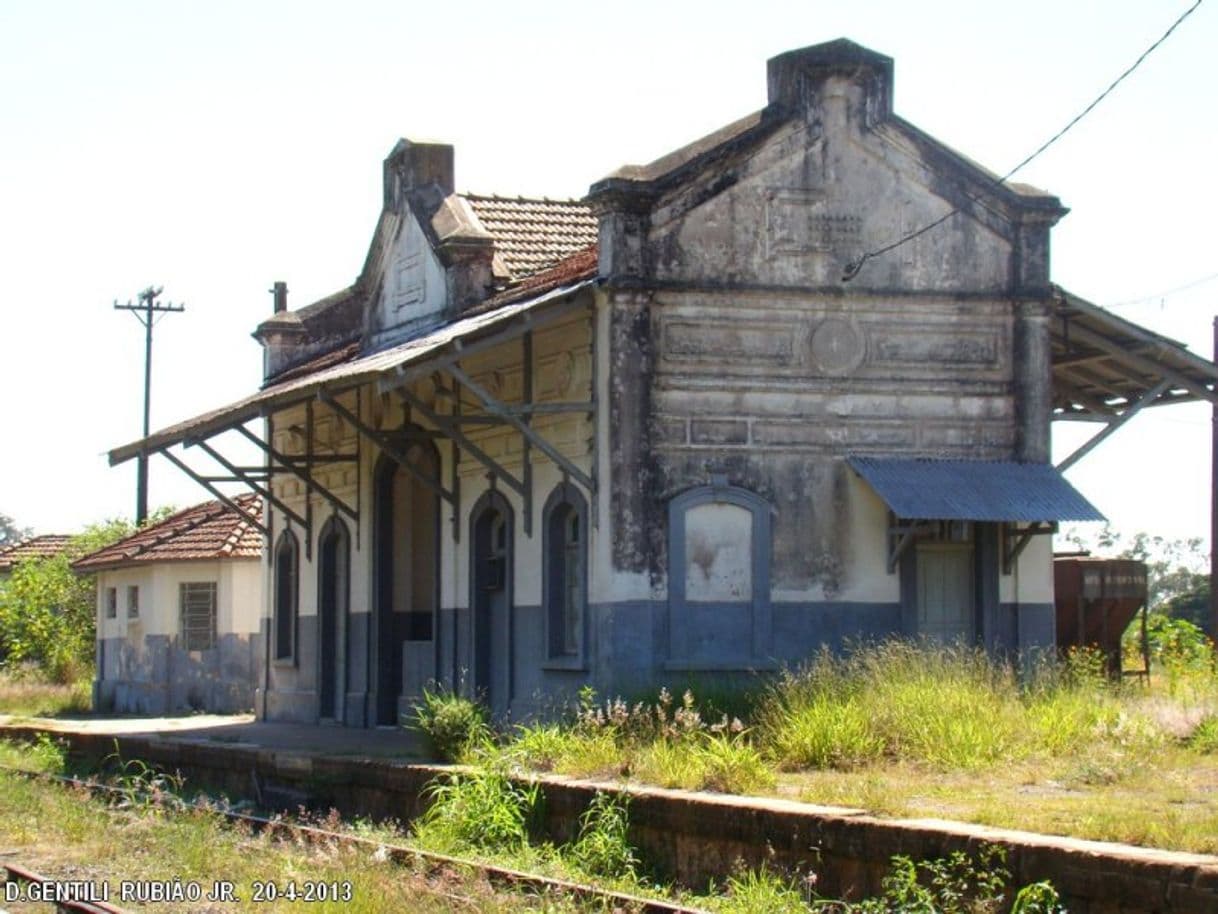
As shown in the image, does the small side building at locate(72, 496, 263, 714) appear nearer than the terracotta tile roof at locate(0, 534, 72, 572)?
Yes

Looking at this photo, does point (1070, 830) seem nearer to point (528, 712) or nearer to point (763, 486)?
point (763, 486)

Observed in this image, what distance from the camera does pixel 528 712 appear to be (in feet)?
69.1

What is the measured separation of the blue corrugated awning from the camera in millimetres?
19484

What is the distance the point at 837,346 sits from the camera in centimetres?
2028

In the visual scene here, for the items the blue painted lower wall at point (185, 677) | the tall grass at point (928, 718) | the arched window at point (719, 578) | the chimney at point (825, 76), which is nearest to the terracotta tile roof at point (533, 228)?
the chimney at point (825, 76)

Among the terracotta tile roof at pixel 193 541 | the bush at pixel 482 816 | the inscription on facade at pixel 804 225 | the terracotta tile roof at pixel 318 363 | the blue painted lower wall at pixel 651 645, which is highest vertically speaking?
the inscription on facade at pixel 804 225

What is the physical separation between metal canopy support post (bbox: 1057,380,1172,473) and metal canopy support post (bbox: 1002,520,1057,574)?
0.82 meters

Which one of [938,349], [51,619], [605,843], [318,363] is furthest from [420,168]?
[51,619]

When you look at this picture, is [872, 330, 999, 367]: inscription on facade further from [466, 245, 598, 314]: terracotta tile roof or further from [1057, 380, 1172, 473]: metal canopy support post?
[466, 245, 598, 314]: terracotta tile roof

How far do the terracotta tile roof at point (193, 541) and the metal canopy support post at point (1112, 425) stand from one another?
1549cm

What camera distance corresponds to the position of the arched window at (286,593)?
28.3 metres

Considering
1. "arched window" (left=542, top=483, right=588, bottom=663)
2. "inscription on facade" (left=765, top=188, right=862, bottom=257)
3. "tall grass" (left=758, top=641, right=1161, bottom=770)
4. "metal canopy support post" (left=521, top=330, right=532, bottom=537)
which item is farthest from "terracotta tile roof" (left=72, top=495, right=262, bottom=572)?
"tall grass" (left=758, top=641, right=1161, bottom=770)

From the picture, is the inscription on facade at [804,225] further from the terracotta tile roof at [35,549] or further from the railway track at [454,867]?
the terracotta tile roof at [35,549]

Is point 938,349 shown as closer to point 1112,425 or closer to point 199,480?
point 1112,425
